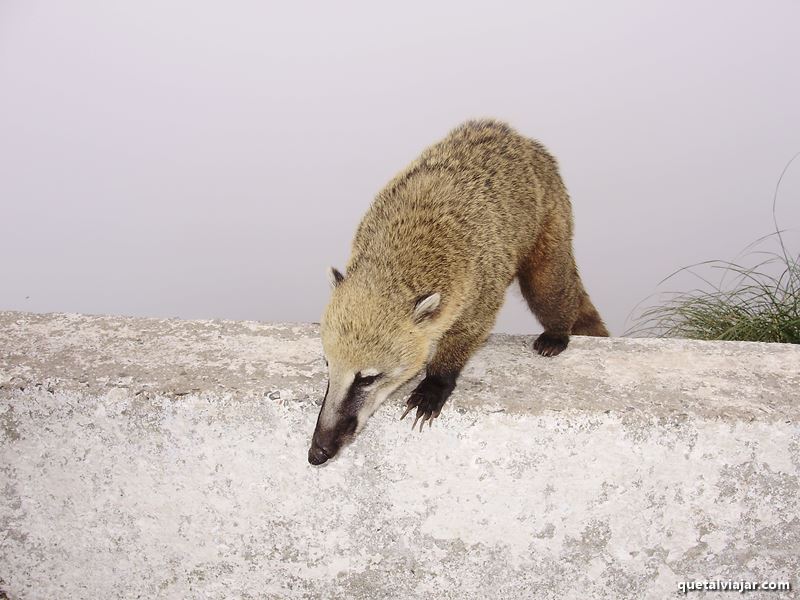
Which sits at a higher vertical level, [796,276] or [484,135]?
[484,135]

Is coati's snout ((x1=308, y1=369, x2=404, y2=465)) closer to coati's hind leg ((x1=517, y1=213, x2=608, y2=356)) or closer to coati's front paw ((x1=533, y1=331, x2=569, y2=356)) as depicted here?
coati's front paw ((x1=533, y1=331, x2=569, y2=356))

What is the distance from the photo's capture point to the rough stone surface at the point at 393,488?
2295 millimetres

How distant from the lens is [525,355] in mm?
2779

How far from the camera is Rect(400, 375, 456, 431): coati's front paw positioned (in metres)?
2.28

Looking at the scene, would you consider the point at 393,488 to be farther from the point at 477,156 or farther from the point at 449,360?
the point at 477,156

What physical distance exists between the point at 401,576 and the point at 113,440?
41.4 inches

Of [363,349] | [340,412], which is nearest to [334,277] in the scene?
[363,349]

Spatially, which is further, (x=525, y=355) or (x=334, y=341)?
(x=525, y=355)

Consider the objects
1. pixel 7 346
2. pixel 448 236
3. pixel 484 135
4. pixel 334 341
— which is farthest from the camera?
pixel 484 135

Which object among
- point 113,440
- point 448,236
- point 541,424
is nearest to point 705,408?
point 541,424

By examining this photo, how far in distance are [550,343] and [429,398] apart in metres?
0.74

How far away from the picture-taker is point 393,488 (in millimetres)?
2334

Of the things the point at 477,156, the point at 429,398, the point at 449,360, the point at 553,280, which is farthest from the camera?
the point at 553,280

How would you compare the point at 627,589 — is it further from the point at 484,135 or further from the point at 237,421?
the point at 484,135
